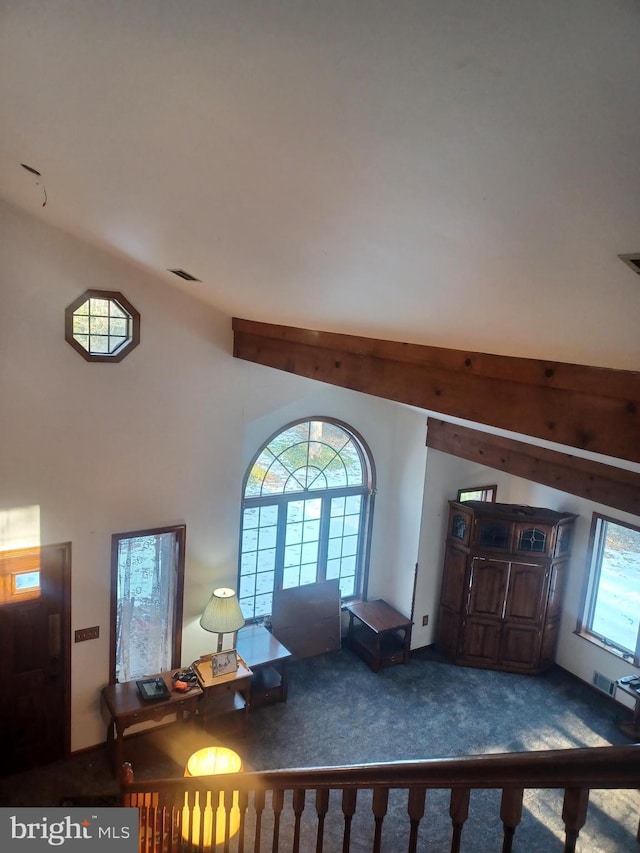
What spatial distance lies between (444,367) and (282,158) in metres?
1.50

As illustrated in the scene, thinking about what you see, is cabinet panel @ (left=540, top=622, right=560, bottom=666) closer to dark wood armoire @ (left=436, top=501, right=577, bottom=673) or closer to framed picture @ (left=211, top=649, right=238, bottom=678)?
dark wood armoire @ (left=436, top=501, right=577, bottom=673)

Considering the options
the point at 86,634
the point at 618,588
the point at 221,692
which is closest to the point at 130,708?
the point at 86,634

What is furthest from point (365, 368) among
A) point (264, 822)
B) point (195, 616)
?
point (264, 822)

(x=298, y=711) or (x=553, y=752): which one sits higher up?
(x=553, y=752)

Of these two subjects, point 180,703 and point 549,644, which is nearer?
point 180,703

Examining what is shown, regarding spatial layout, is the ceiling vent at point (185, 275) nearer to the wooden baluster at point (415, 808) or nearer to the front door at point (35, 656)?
the front door at point (35, 656)

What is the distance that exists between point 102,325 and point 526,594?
201 inches

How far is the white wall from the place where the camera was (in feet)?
14.1

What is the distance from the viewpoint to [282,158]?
6.01 ft

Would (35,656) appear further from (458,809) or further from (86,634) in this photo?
(458,809)

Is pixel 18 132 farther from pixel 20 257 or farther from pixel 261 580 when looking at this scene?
pixel 261 580

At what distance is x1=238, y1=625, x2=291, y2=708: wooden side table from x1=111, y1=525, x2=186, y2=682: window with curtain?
2.40 feet

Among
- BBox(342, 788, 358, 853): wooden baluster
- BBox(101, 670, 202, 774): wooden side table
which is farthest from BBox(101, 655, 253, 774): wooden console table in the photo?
BBox(342, 788, 358, 853): wooden baluster

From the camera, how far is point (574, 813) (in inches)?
41.0
